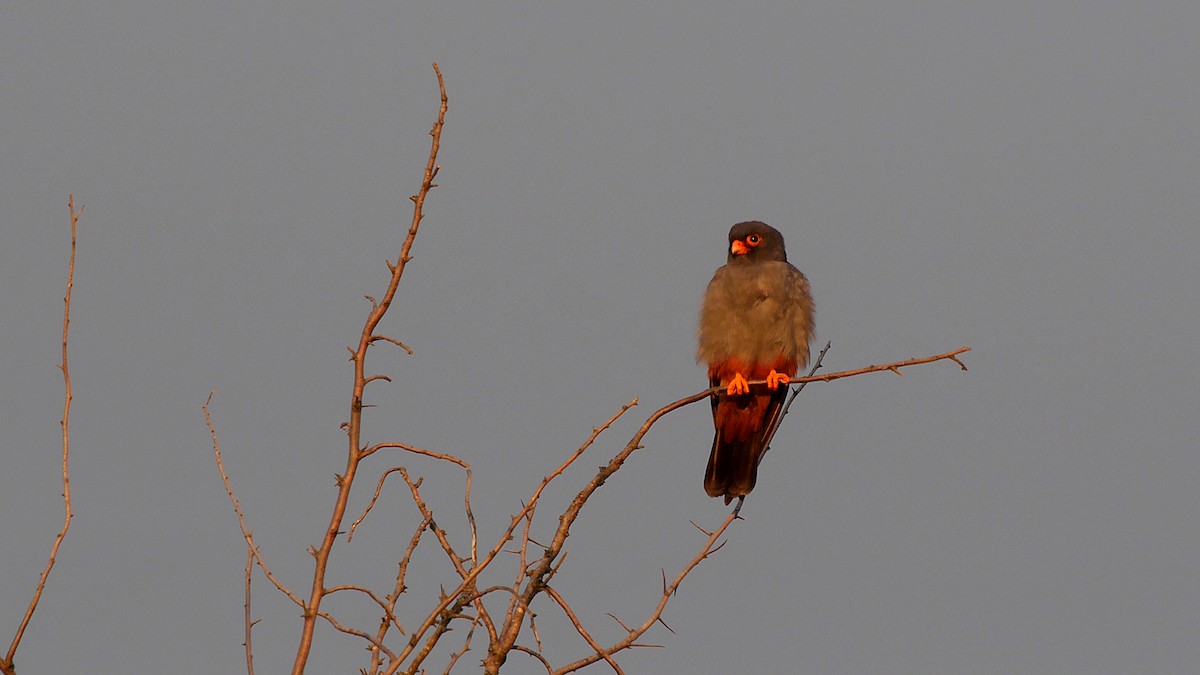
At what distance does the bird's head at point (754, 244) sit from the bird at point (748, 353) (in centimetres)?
17

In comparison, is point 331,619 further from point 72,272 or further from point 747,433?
point 747,433

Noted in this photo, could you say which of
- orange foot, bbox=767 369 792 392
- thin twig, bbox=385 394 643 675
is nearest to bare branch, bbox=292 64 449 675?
thin twig, bbox=385 394 643 675

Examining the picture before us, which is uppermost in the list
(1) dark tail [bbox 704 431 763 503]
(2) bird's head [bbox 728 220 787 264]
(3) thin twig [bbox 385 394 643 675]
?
(2) bird's head [bbox 728 220 787 264]

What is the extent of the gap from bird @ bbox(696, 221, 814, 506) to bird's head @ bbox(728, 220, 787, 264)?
0.56 ft

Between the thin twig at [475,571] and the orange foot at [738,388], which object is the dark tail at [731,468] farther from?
the thin twig at [475,571]

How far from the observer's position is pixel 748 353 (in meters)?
6.40

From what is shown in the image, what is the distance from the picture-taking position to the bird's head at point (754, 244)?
6.77m

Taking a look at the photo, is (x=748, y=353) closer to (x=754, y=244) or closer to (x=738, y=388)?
(x=738, y=388)

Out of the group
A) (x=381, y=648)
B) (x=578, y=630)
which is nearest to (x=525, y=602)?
(x=578, y=630)

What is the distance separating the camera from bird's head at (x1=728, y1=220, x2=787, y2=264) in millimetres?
6773

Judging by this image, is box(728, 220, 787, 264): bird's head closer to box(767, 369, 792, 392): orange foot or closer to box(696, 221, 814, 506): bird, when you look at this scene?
box(696, 221, 814, 506): bird

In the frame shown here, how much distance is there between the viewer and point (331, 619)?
120 inches

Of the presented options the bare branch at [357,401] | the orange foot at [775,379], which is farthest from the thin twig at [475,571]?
the orange foot at [775,379]

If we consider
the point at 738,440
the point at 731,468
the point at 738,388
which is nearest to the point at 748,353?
the point at 738,388
